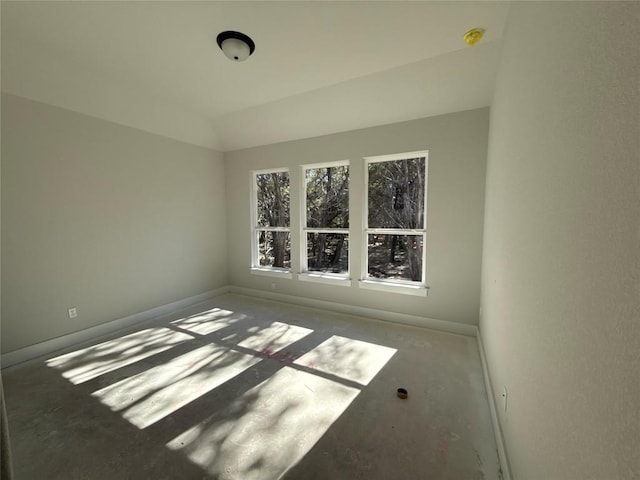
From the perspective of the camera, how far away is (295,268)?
435cm

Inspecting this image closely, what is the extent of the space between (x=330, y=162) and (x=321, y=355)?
8.71ft

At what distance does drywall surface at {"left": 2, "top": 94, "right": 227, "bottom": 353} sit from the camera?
8.57 ft

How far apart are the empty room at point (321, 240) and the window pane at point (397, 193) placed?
0.03 metres

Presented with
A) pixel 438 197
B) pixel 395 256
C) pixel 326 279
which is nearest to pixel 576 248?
pixel 438 197

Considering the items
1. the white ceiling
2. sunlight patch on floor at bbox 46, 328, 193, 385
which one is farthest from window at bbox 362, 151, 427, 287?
sunlight patch on floor at bbox 46, 328, 193, 385

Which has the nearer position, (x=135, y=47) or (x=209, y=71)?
(x=135, y=47)

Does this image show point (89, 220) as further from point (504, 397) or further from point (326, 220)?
point (504, 397)

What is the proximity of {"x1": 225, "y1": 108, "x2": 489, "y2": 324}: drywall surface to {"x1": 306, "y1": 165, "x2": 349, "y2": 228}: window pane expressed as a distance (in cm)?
19

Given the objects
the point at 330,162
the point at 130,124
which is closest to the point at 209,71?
the point at 130,124

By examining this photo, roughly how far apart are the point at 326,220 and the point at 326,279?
3.04 feet

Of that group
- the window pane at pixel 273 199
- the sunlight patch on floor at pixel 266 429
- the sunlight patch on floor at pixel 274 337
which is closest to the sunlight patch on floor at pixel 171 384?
the sunlight patch on floor at pixel 274 337

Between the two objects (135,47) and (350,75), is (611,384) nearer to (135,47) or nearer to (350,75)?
(350,75)

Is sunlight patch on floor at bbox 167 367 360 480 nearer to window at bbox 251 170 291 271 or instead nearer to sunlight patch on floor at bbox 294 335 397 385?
sunlight patch on floor at bbox 294 335 397 385

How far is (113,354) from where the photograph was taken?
2777 millimetres
